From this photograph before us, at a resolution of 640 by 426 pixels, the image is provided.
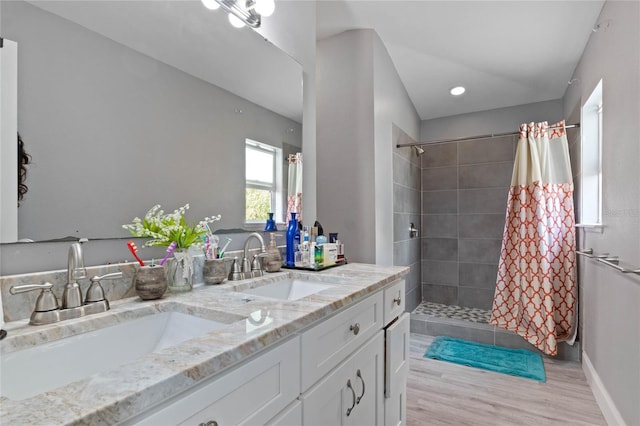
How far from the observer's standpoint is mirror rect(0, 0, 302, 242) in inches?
35.0

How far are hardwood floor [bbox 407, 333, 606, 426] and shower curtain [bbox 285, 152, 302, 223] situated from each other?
4.45 feet

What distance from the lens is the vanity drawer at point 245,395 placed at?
579 millimetres

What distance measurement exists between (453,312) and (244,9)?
3326 millimetres

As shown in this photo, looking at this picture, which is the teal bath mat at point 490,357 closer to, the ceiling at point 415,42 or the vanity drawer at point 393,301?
the vanity drawer at point 393,301

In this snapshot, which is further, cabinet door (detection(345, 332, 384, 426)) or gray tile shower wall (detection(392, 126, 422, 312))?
gray tile shower wall (detection(392, 126, 422, 312))

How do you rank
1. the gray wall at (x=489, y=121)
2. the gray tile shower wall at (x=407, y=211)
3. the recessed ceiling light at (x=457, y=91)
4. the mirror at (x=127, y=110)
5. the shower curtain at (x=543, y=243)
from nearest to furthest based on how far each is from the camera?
1. the mirror at (x=127, y=110)
2. the shower curtain at (x=543, y=243)
3. the gray tile shower wall at (x=407, y=211)
4. the recessed ceiling light at (x=457, y=91)
5. the gray wall at (x=489, y=121)

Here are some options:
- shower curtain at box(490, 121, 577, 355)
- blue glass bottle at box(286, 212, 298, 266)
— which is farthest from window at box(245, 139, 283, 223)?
shower curtain at box(490, 121, 577, 355)

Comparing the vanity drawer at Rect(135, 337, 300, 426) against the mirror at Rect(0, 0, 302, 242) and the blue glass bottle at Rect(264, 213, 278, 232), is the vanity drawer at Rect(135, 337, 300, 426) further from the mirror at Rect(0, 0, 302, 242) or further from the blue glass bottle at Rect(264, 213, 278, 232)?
the blue glass bottle at Rect(264, 213, 278, 232)

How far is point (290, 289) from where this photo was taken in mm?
1493

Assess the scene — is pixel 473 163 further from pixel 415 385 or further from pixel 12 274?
pixel 12 274

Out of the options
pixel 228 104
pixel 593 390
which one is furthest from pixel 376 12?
pixel 593 390

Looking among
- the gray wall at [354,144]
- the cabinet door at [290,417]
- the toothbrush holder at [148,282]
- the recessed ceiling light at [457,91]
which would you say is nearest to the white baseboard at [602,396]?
the gray wall at [354,144]

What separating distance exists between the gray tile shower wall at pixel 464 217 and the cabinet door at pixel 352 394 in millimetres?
2711

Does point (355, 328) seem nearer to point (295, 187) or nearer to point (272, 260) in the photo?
point (272, 260)
